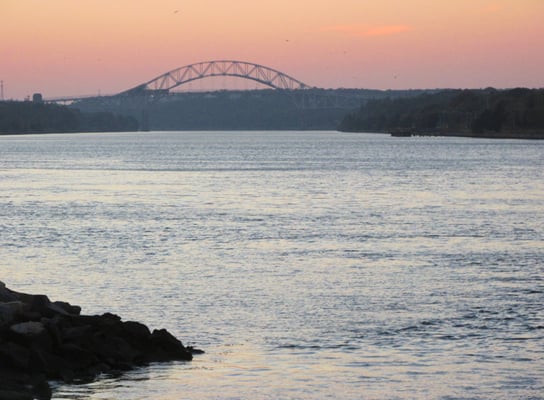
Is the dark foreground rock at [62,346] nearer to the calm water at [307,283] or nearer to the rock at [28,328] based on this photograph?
the rock at [28,328]

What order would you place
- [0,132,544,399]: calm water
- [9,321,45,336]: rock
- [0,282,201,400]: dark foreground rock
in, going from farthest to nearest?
1. [0,132,544,399]: calm water
2. [9,321,45,336]: rock
3. [0,282,201,400]: dark foreground rock

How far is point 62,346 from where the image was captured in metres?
14.0

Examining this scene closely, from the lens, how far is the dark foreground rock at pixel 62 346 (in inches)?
536

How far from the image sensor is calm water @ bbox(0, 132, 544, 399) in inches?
555

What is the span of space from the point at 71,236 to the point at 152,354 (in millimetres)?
17407

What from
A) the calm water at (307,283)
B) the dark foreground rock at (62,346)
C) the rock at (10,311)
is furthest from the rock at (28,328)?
the calm water at (307,283)

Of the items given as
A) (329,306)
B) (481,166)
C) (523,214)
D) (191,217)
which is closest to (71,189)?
(191,217)

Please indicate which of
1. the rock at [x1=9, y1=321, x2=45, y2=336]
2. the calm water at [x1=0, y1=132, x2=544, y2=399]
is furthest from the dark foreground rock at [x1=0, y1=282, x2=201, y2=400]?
the calm water at [x1=0, y1=132, x2=544, y2=399]

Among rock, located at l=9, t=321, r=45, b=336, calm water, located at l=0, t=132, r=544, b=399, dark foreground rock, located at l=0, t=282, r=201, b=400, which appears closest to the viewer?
dark foreground rock, located at l=0, t=282, r=201, b=400

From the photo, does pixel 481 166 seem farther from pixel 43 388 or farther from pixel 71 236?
pixel 43 388

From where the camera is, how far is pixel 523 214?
38.2 m

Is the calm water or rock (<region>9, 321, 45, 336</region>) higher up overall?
rock (<region>9, 321, 45, 336</region>)

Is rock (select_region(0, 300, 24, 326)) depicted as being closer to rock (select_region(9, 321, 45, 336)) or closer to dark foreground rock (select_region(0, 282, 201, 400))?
dark foreground rock (select_region(0, 282, 201, 400))

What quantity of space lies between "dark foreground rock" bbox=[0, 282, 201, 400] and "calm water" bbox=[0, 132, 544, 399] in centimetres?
34
